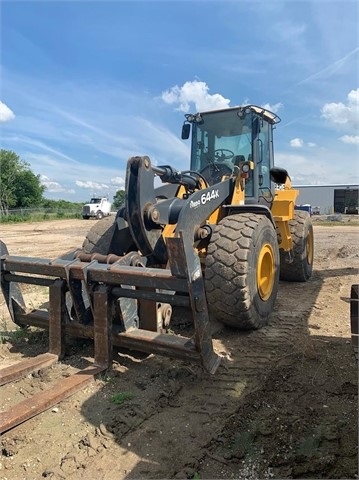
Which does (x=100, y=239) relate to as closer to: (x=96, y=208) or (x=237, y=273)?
(x=237, y=273)

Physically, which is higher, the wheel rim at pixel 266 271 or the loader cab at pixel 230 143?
the loader cab at pixel 230 143

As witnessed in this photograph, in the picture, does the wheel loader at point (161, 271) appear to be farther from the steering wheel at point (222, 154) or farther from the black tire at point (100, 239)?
the steering wheel at point (222, 154)

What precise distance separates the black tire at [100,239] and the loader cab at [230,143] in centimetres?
179

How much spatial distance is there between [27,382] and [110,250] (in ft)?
5.30

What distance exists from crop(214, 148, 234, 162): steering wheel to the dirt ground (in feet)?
8.86

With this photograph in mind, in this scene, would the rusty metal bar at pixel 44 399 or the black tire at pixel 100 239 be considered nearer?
the rusty metal bar at pixel 44 399

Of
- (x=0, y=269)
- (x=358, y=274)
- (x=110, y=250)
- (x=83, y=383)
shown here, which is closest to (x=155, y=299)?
(x=83, y=383)

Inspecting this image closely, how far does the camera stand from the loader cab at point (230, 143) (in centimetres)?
598

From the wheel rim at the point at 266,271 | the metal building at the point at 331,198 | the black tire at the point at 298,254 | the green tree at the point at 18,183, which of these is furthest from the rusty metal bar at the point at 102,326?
the green tree at the point at 18,183

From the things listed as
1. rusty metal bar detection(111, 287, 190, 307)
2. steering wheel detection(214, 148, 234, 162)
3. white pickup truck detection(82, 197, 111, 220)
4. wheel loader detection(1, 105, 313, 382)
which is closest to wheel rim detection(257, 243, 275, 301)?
wheel loader detection(1, 105, 313, 382)

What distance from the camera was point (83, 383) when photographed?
339cm

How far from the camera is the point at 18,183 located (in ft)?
163

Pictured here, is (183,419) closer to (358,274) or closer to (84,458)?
(84,458)

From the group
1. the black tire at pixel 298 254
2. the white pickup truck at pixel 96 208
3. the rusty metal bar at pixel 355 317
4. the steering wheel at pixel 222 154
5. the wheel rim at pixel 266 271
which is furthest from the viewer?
the white pickup truck at pixel 96 208
